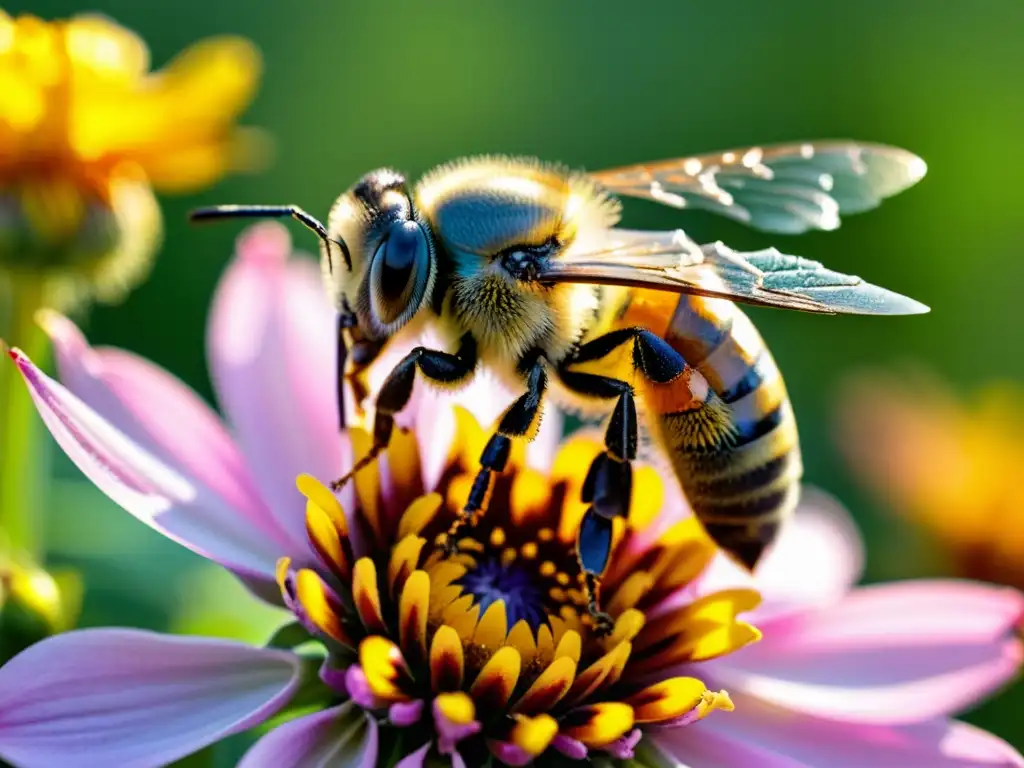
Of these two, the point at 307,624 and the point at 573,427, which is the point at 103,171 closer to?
→ the point at 307,624

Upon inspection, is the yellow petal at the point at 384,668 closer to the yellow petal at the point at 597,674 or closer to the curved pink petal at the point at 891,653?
the yellow petal at the point at 597,674

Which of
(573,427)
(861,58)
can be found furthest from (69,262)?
(861,58)

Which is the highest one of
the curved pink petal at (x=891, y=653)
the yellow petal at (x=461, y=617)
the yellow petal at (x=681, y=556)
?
the yellow petal at (x=681, y=556)

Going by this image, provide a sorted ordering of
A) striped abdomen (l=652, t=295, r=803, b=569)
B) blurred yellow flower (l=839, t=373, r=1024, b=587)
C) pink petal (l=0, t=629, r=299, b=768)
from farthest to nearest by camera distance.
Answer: blurred yellow flower (l=839, t=373, r=1024, b=587)
striped abdomen (l=652, t=295, r=803, b=569)
pink petal (l=0, t=629, r=299, b=768)

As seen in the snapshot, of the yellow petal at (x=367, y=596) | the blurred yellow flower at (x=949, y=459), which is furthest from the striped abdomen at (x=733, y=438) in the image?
the blurred yellow flower at (x=949, y=459)

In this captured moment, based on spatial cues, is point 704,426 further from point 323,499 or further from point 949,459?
point 949,459

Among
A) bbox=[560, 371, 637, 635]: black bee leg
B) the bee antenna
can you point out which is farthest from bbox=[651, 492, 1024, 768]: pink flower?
the bee antenna

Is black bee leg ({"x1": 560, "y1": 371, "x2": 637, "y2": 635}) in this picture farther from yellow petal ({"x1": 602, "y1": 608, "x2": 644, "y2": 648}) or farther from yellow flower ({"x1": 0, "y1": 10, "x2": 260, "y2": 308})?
yellow flower ({"x1": 0, "y1": 10, "x2": 260, "y2": 308})
